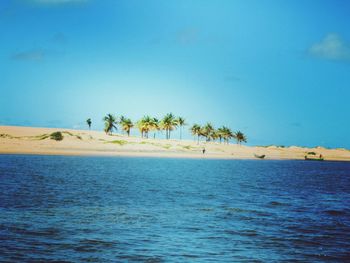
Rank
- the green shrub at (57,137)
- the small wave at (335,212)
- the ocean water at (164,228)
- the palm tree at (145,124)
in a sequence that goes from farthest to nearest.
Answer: the palm tree at (145,124)
the green shrub at (57,137)
the small wave at (335,212)
the ocean water at (164,228)

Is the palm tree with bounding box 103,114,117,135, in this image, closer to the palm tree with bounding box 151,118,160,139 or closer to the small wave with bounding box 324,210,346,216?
the palm tree with bounding box 151,118,160,139

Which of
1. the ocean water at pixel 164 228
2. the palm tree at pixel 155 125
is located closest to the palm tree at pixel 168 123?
the palm tree at pixel 155 125

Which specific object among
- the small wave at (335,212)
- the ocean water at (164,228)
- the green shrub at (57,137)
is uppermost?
the green shrub at (57,137)

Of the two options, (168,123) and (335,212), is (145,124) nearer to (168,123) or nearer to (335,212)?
(168,123)

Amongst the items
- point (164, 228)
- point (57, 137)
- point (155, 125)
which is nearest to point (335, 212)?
point (164, 228)

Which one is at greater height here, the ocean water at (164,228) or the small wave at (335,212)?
the ocean water at (164,228)

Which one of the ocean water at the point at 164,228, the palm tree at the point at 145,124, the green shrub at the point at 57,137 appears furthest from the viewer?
the palm tree at the point at 145,124

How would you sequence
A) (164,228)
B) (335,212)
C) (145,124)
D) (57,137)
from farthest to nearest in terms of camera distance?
(145,124) < (57,137) < (335,212) < (164,228)

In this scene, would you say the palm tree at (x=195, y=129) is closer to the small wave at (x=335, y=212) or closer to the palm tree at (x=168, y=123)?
the palm tree at (x=168, y=123)

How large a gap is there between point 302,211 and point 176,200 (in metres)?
9.03

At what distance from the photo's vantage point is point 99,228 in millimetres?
18500

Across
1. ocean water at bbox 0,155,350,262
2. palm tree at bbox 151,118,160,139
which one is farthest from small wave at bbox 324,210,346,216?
palm tree at bbox 151,118,160,139

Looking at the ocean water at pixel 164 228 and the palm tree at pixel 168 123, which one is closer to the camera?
A: the ocean water at pixel 164 228

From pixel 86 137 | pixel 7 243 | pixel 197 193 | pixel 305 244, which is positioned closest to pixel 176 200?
pixel 197 193
